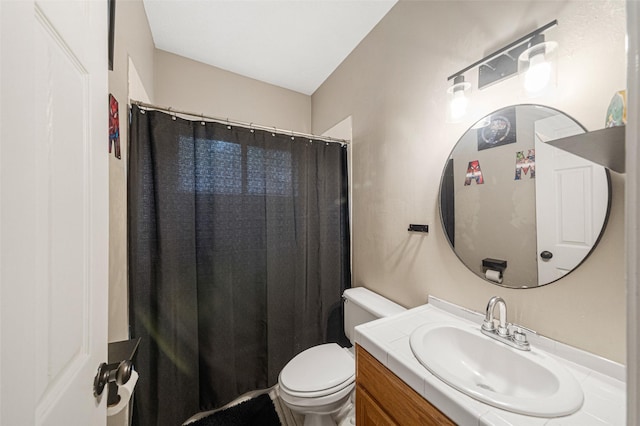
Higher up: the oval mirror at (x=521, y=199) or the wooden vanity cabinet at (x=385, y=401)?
the oval mirror at (x=521, y=199)

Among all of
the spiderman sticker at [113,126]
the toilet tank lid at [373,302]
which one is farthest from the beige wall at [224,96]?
the toilet tank lid at [373,302]

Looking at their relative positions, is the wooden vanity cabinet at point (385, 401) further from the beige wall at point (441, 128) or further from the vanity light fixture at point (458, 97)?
the vanity light fixture at point (458, 97)

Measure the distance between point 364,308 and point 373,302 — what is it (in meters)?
0.07

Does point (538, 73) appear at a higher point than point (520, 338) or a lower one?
higher

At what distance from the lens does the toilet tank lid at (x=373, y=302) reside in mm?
1363

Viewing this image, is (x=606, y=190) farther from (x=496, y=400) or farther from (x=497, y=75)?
(x=496, y=400)

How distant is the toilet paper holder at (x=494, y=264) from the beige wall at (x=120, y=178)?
1588mm

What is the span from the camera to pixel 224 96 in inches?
83.2

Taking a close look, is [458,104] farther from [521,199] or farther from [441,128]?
[521,199]

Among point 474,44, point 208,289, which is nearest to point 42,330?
point 208,289

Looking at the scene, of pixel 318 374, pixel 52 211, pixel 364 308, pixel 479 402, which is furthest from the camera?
pixel 364 308

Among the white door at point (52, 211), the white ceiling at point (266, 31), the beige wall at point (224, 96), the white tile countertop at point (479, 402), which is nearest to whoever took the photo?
the white door at point (52, 211)

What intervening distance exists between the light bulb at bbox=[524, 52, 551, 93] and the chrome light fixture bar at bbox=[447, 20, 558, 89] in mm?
61

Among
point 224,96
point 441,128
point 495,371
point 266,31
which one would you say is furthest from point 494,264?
point 224,96
